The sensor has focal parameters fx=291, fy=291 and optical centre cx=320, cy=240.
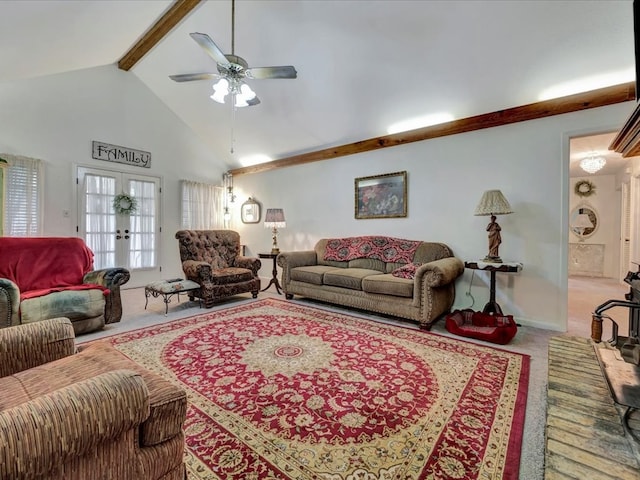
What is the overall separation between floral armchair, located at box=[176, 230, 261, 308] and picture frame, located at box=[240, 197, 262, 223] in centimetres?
149

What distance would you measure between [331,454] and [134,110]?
621 centimetres

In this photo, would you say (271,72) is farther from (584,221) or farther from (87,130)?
(584,221)

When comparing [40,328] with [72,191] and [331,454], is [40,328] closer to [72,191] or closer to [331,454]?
[331,454]

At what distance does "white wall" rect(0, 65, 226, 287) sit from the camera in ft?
13.8

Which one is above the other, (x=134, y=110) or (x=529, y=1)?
(x=134, y=110)

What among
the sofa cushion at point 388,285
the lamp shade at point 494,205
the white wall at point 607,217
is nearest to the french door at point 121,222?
the sofa cushion at point 388,285

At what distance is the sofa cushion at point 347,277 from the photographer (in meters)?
3.63

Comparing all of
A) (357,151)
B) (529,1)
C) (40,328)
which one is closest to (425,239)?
(357,151)

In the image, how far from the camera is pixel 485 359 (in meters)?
2.39

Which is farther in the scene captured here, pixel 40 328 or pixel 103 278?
pixel 103 278

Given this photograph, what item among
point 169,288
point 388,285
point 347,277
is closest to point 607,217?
point 388,285

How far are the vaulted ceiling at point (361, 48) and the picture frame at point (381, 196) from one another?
694 mm

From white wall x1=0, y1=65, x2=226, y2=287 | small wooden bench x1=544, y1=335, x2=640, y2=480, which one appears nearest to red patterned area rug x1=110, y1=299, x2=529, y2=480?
small wooden bench x1=544, y1=335, x2=640, y2=480

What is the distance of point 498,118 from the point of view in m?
3.37
